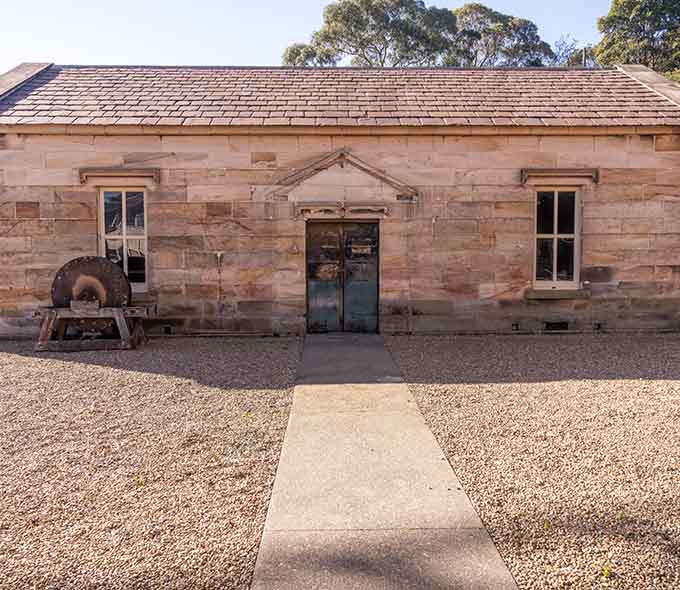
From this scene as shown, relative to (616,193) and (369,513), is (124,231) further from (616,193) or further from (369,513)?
(616,193)

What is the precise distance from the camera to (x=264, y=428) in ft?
18.5

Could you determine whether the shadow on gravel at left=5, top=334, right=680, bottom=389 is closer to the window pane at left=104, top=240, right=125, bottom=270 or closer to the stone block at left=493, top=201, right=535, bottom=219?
the window pane at left=104, top=240, right=125, bottom=270

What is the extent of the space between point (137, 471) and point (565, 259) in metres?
9.30

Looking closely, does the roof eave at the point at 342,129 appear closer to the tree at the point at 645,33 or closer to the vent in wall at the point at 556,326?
the vent in wall at the point at 556,326

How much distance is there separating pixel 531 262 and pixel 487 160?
2136mm

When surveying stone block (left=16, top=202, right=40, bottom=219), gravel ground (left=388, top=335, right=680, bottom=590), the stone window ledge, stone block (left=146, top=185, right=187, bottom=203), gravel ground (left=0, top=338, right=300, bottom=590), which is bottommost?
gravel ground (left=0, top=338, right=300, bottom=590)

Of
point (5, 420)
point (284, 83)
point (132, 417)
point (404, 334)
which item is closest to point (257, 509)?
point (132, 417)

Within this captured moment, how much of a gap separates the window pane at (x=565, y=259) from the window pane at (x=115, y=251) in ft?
28.0

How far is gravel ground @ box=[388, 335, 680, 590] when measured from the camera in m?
3.27

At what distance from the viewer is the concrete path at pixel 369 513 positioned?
3092 mm

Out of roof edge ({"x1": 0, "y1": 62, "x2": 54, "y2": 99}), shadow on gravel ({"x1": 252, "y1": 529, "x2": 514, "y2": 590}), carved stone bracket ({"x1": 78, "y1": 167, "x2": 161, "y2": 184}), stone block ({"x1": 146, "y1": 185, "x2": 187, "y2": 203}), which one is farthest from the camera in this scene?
roof edge ({"x1": 0, "y1": 62, "x2": 54, "y2": 99})

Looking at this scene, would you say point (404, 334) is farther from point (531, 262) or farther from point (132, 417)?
point (132, 417)

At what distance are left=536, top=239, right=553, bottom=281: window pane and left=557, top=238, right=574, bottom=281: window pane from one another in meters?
0.16

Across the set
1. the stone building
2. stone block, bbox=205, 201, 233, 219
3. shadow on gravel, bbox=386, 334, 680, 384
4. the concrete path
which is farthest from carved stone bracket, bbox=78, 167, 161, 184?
the concrete path
